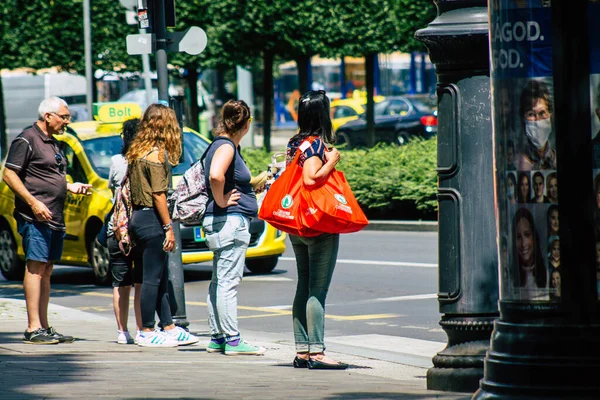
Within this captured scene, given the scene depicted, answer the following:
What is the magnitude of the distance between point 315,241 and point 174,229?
176cm

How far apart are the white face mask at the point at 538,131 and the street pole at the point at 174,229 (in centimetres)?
445

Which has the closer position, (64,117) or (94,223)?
(64,117)

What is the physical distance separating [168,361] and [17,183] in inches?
71.9

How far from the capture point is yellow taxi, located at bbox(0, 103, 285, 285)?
12859mm

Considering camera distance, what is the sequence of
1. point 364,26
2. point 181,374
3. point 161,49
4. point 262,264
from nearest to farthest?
point 181,374
point 161,49
point 262,264
point 364,26

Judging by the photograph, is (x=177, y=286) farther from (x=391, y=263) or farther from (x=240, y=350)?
(x=391, y=263)

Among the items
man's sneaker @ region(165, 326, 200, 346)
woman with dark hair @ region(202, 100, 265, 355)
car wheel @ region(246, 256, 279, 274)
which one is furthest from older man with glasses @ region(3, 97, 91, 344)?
car wheel @ region(246, 256, 279, 274)

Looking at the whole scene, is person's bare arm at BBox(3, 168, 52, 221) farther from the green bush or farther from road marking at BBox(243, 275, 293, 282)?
the green bush

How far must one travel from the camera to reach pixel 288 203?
7309 millimetres

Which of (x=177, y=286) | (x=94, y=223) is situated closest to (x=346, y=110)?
(x=94, y=223)

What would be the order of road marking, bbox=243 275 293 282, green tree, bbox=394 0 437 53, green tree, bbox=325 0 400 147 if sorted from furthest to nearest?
green tree, bbox=325 0 400 147
green tree, bbox=394 0 437 53
road marking, bbox=243 275 293 282

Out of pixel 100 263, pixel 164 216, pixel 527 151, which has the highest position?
pixel 527 151

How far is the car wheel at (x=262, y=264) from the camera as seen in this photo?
13.7 m

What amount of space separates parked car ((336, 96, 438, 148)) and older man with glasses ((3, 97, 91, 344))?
97.4 feet
